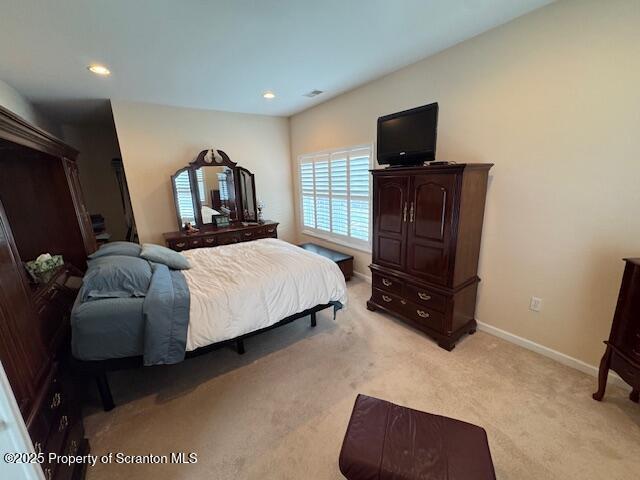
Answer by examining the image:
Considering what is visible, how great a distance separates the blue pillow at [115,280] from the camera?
180 centimetres

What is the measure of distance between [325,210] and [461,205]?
99.3 inches

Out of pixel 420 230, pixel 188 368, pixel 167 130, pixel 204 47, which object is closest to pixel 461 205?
pixel 420 230

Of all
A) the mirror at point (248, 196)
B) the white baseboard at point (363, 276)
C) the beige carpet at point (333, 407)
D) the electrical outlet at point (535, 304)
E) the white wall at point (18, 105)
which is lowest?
the beige carpet at point (333, 407)

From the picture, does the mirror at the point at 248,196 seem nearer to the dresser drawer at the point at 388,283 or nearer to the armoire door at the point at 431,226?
the dresser drawer at the point at 388,283

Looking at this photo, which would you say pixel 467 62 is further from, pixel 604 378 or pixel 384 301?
pixel 604 378

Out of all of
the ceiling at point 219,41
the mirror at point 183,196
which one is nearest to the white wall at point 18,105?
the ceiling at point 219,41

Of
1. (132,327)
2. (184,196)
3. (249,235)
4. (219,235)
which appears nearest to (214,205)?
(184,196)

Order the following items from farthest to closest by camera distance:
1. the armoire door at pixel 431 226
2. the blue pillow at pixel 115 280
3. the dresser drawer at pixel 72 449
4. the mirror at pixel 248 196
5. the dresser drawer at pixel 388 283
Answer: the mirror at pixel 248 196
the dresser drawer at pixel 388 283
the armoire door at pixel 431 226
the blue pillow at pixel 115 280
the dresser drawer at pixel 72 449

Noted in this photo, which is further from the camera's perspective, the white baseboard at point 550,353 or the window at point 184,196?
the window at point 184,196

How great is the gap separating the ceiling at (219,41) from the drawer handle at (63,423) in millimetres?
2379

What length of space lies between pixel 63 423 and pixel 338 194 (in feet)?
11.7

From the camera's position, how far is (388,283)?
9.29 ft

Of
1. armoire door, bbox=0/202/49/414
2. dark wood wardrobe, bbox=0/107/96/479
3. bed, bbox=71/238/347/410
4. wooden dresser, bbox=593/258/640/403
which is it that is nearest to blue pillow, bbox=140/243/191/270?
bed, bbox=71/238/347/410

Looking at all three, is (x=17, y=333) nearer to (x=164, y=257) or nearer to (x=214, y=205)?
(x=164, y=257)
